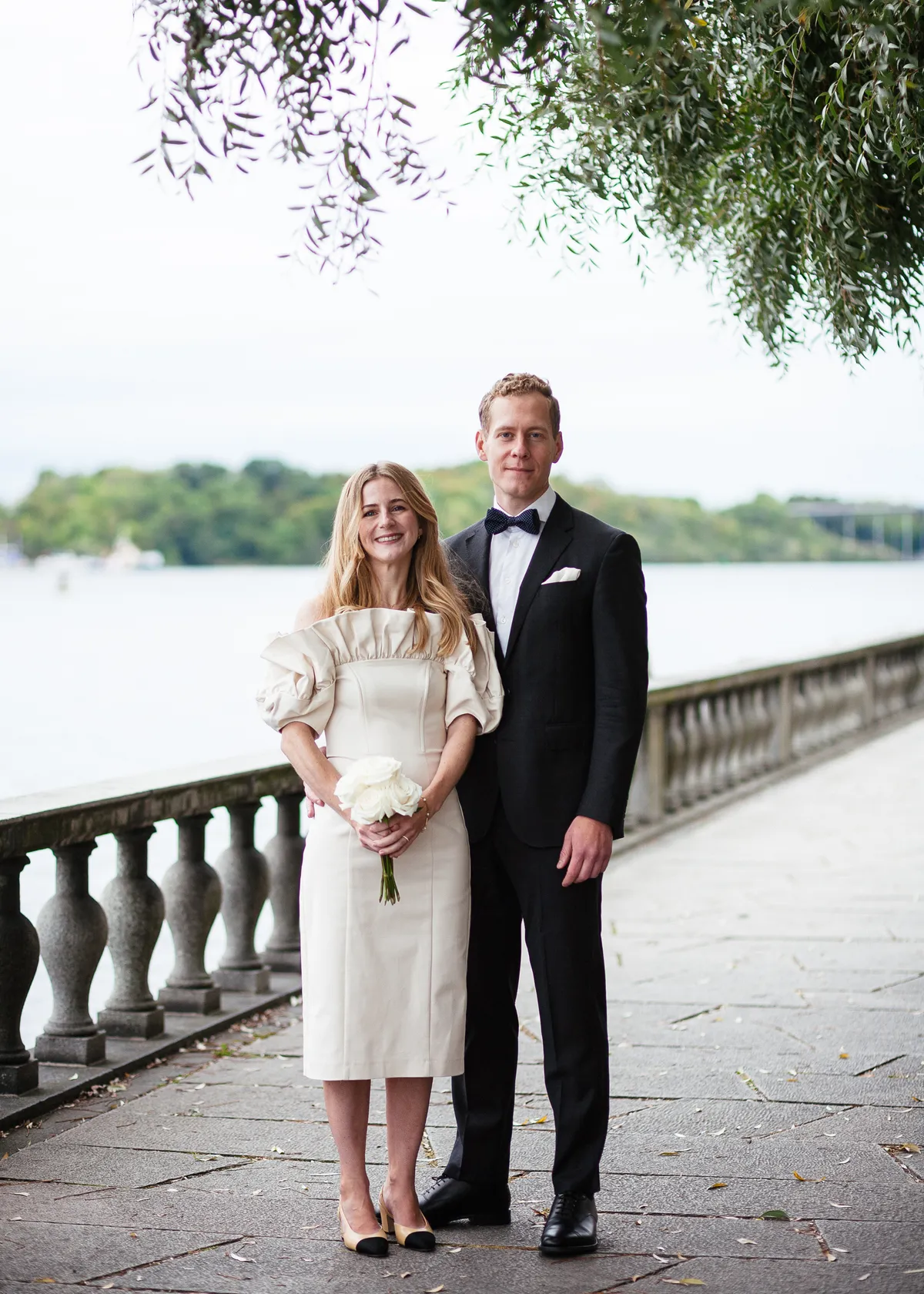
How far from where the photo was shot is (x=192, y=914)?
541 cm

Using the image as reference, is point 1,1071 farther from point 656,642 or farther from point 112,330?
point 112,330

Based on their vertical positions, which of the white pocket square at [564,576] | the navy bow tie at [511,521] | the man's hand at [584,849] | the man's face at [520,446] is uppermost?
the man's face at [520,446]

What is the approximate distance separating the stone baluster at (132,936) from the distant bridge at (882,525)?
107 ft

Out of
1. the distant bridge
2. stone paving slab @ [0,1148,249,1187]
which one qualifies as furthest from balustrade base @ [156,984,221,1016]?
the distant bridge

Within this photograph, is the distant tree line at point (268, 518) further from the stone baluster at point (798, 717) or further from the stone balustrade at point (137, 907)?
the stone balustrade at point (137, 907)

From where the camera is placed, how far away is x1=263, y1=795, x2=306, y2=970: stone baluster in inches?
239

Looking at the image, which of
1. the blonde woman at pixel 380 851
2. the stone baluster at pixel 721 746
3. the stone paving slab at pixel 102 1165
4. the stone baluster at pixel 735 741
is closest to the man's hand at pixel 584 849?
the blonde woman at pixel 380 851

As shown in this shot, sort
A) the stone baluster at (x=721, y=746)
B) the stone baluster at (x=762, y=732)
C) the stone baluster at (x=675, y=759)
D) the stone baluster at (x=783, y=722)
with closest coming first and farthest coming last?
1. the stone baluster at (x=675, y=759)
2. the stone baluster at (x=721, y=746)
3. the stone baluster at (x=762, y=732)
4. the stone baluster at (x=783, y=722)

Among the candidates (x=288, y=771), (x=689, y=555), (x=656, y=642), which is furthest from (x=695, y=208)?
(x=656, y=642)

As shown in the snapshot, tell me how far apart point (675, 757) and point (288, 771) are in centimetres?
473

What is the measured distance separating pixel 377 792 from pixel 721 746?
815 centimetres

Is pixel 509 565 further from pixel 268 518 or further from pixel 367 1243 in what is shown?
pixel 268 518

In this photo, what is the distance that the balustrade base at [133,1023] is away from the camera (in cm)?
506

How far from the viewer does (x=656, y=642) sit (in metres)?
79.7
